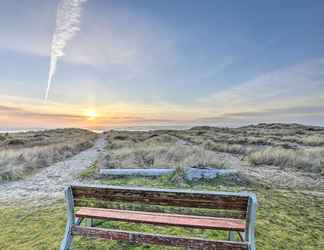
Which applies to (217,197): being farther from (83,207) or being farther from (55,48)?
(55,48)

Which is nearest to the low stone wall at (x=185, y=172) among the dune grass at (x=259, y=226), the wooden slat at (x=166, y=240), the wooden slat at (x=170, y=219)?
the dune grass at (x=259, y=226)

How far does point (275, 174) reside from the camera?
334 inches

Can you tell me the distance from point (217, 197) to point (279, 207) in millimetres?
3523

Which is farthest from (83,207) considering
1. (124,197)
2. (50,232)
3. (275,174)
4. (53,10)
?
(53,10)

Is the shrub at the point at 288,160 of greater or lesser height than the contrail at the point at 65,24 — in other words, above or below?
below

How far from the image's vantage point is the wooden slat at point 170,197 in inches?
101

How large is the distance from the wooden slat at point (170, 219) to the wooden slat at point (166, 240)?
0.57 feet

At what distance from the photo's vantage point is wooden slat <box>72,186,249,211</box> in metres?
2.56

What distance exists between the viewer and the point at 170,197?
265cm

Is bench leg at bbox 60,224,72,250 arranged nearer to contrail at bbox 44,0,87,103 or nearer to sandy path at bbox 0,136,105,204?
sandy path at bbox 0,136,105,204

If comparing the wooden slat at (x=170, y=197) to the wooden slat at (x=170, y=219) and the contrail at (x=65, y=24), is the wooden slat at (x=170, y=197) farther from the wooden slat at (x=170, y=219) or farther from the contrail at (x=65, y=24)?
the contrail at (x=65, y=24)

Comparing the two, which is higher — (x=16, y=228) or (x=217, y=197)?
(x=217, y=197)

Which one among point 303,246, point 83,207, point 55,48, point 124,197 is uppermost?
point 55,48

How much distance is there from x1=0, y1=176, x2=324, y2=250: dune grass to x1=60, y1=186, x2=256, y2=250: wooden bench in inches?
28.6
